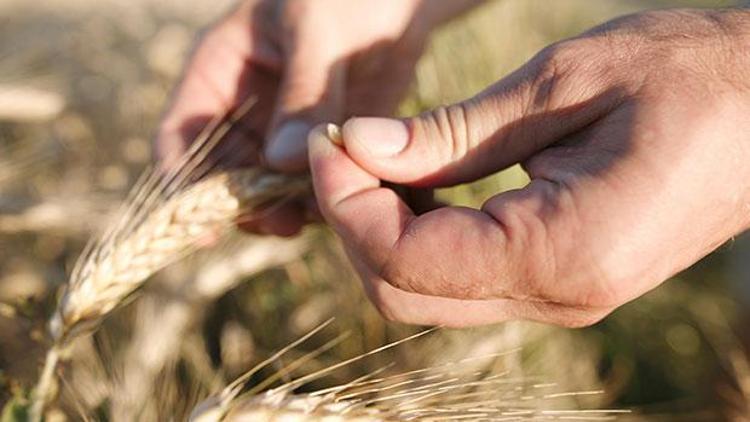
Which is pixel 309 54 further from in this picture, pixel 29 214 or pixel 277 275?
pixel 277 275

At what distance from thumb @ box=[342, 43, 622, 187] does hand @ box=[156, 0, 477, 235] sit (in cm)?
29

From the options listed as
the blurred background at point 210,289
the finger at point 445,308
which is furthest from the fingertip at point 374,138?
the blurred background at point 210,289

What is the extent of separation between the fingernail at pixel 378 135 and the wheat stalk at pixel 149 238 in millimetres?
224

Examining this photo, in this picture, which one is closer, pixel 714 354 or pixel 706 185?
pixel 706 185

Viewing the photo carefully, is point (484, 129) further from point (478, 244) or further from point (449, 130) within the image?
point (478, 244)

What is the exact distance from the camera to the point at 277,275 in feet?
6.72

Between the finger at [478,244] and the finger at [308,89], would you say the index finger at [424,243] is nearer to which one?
the finger at [478,244]

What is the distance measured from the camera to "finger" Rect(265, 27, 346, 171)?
1.36 meters

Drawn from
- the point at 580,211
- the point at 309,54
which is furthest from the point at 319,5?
the point at 580,211

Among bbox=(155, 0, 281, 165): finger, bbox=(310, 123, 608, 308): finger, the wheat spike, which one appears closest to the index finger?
bbox=(310, 123, 608, 308): finger

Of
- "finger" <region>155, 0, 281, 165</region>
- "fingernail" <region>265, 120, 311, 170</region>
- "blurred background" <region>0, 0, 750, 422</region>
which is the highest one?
"finger" <region>155, 0, 281, 165</region>

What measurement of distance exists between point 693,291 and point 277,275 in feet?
3.58

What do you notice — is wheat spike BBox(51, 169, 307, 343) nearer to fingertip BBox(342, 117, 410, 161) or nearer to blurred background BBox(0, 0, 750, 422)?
blurred background BBox(0, 0, 750, 422)

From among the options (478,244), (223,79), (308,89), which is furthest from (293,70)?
(478,244)
